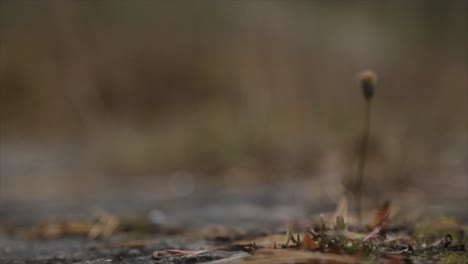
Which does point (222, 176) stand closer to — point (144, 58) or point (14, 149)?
point (14, 149)

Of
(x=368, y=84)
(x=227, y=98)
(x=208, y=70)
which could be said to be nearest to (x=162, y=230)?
(x=368, y=84)

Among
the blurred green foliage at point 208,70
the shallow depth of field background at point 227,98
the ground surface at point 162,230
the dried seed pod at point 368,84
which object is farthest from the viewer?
the blurred green foliage at point 208,70

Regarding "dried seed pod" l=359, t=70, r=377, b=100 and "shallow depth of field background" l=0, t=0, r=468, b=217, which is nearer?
"dried seed pod" l=359, t=70, r=377, b=100

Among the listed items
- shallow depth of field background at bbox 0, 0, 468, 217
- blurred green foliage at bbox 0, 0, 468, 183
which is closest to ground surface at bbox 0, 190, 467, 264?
shallow depth of field background at bbox 0, 0, 468, 217

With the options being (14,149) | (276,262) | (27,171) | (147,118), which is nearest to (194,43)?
(147,118)

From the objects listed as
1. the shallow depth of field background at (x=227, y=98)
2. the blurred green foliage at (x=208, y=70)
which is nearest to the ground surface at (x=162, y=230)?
the shallow depth of field background at (x=227, y=98)

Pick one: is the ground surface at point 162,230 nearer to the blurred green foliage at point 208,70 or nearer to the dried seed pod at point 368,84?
the dried seed pod at point 368,84

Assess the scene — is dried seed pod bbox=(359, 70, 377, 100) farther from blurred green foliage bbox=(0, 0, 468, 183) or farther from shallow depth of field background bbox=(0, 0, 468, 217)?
blurred green foliage bbox=(0, 0, 468, 183)

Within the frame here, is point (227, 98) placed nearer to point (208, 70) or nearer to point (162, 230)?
point (208, 70)
